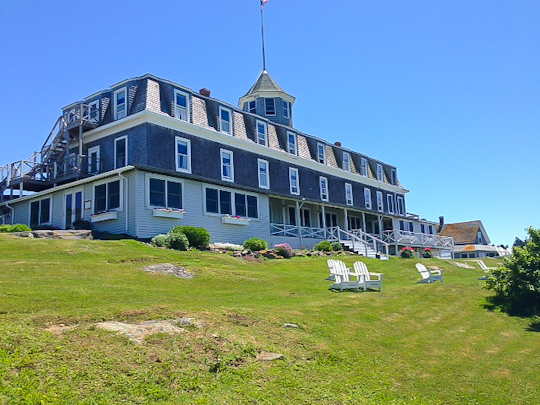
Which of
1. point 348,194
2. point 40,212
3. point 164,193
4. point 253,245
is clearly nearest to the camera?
point 164,193

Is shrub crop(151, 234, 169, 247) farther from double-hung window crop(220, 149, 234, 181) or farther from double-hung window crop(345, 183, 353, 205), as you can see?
double-hung window crop(345, 183, 353, 205)

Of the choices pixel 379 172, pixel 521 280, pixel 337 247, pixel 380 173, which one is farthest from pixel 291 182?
pixel 521 280

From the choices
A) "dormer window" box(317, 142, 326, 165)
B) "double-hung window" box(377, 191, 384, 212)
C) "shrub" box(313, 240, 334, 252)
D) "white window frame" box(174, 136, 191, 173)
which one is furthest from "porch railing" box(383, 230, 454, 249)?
"white window frame" box(174, 136, 191, 173)

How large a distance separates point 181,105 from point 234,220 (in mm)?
6759

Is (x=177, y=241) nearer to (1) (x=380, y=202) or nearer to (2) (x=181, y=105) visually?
(2) (x=181, y=105)

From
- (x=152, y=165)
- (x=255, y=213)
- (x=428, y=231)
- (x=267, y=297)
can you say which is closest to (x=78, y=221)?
(x=152, y=165)

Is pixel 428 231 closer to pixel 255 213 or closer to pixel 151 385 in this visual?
pixel 255 213

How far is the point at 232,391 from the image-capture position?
6.80 m

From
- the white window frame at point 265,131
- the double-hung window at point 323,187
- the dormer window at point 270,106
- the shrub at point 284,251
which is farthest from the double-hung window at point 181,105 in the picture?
the double-hung window at point 323,187

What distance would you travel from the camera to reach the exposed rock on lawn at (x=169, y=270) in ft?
52.9

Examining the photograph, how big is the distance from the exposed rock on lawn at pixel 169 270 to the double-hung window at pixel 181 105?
12255 millimetres

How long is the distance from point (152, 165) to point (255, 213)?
24.8 ft

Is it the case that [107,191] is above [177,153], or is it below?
below

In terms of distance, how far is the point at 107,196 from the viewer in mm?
24953
